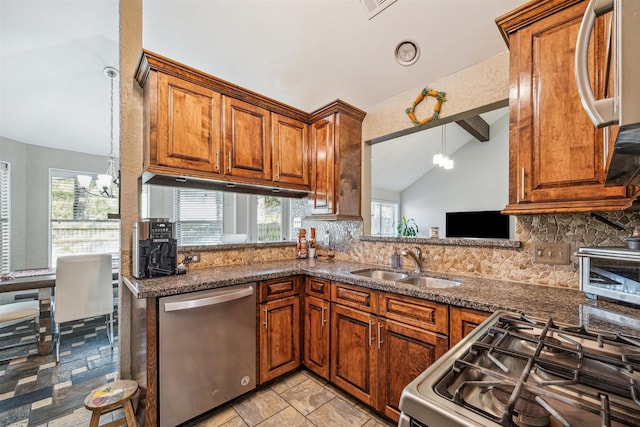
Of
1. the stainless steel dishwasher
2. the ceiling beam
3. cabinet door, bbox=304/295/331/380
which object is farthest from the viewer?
the ceiling beam

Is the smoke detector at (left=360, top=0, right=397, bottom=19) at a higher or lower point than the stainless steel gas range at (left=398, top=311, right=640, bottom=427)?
higher

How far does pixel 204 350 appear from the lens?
1.71 metres

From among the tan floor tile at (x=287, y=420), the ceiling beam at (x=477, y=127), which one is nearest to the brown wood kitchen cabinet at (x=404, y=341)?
the tan floor tile at (x=287, y=420)

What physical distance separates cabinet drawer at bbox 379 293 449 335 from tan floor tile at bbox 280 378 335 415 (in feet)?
2.70

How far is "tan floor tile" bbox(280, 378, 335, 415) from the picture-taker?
187 cm

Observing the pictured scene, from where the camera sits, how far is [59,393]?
2.05m

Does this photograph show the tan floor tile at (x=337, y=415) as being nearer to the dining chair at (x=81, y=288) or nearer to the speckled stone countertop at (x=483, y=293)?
the speckled stone countertop at (x=483, y=293)

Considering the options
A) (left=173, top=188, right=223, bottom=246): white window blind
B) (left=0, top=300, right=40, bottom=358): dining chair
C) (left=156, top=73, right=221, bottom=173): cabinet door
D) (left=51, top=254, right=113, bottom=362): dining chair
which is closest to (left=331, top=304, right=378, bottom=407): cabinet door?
(left=156, top=73, right=221, bottom=173): cabinet door

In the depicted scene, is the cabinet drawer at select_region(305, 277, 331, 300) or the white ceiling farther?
the cabinet drawer at select_region(305, 277, 331, 300)

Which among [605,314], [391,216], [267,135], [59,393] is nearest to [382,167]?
[391,216]

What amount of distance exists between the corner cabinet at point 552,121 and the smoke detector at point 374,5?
0.76 meters

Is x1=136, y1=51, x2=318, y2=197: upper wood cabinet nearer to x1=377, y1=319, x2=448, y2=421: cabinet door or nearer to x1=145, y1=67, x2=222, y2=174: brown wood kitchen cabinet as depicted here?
x1=145, y1=67, x2=222, y2=174: brown wood kitchen cabinet

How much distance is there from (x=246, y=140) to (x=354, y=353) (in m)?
1.87

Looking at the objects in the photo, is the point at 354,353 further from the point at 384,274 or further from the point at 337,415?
the point at 384,274
